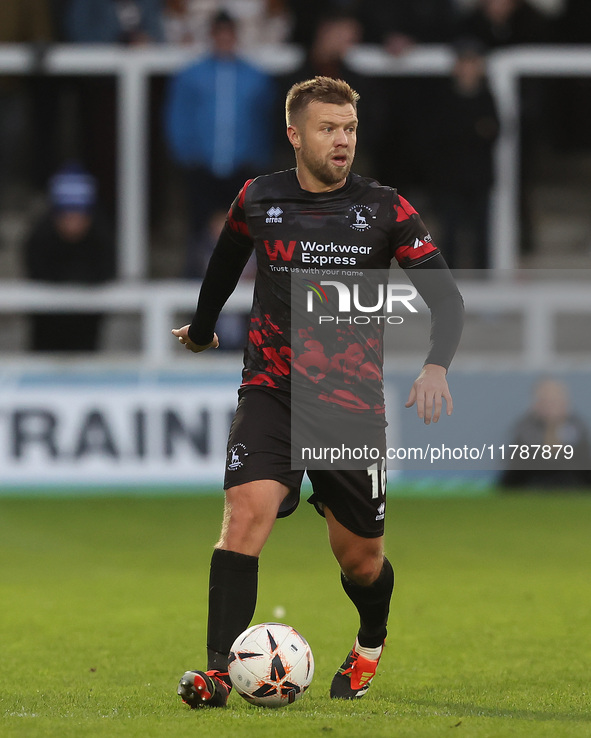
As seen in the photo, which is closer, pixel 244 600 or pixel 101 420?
pixel 244 600

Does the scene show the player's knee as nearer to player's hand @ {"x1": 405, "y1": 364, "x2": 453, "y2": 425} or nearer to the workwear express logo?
player's hand @ {"x1": 405, "y1": 364, "x2": 453, "y2": 425}

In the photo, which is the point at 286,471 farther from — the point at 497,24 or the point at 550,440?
the point at 497,24

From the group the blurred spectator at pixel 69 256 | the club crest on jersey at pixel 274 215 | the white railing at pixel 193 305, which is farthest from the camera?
the white railing at pixel 193 305

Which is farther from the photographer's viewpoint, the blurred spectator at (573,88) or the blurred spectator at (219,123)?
the blurred spectator at (573,88)

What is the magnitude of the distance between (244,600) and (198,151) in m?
8.66

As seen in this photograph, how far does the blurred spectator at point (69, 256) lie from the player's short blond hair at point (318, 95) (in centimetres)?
749

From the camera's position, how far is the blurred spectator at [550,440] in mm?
12516

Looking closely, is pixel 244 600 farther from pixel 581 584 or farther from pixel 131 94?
pixel 131 94

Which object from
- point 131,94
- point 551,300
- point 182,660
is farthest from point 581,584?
point 131,94

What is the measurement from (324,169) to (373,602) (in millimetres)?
1629

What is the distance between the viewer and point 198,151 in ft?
44.2

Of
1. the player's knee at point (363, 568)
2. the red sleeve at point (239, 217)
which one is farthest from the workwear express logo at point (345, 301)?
the player's knee at point (363, 568)

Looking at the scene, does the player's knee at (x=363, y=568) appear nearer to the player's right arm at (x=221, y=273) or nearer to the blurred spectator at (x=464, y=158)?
the player's right arm at (x=221, y=273)

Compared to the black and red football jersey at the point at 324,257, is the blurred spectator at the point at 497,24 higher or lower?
higher
